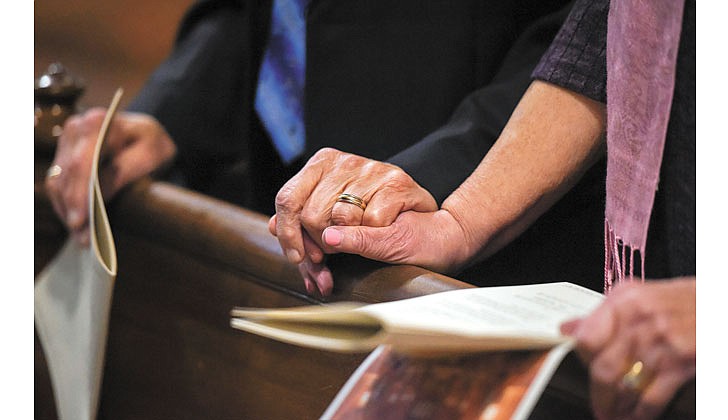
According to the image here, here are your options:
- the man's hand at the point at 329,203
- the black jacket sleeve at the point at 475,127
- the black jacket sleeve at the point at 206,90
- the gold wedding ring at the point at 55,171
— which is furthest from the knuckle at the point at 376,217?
the black jacket sleeve at the point at 206,90

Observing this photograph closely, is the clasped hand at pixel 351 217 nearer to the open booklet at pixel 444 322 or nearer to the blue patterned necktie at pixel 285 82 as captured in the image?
the open booklet at pixel 444 322

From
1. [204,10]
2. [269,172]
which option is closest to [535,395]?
[269,172]

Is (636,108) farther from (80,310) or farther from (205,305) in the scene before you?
(80,310)

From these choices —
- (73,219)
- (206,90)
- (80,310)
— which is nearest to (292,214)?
(80,310)

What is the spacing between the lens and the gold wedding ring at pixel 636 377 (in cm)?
57

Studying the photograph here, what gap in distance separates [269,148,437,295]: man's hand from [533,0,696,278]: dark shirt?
0.19m

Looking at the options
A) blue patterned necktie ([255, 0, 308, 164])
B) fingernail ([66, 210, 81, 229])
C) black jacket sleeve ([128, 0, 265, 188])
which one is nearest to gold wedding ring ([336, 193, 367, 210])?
fingernail ([66, 210, 81, 229])

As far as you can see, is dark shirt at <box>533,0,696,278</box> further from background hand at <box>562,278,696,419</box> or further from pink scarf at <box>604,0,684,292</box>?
background hand at <box>562,278,696,419</box>

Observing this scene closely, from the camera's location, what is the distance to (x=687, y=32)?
0.75m

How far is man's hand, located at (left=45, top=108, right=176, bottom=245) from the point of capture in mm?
1254

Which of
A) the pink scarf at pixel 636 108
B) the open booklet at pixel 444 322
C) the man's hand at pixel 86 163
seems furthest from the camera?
the man's hand at pixel 86 163

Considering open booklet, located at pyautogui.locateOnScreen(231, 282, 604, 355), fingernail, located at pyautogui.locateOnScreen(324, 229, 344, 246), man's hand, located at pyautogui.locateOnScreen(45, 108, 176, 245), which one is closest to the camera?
open booklet, located at pyautogui.locateOnScreen(231, 282, 604, 355)

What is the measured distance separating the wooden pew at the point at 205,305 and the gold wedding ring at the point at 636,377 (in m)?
0.23

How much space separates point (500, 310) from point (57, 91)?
0.97 metres
